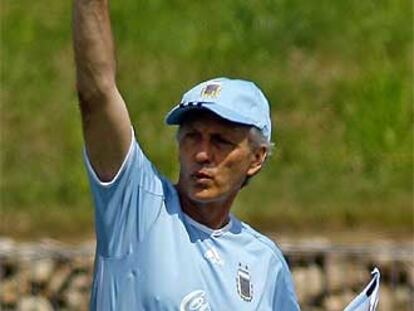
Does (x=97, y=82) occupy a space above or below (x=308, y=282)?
above

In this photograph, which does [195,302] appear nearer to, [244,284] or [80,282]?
[244,284]

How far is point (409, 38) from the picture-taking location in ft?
37.1

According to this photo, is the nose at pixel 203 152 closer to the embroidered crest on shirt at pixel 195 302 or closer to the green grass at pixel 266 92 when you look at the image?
the embroidered crest on shirt at pixel 195 302

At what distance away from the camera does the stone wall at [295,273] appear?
8188 mm

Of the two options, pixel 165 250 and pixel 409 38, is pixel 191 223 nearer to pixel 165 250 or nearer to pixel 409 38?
pixel 165 250

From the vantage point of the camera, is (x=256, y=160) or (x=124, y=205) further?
(x=256, y=160)

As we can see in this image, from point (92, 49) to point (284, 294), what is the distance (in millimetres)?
828

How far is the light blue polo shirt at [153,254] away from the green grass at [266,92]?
5.38 m

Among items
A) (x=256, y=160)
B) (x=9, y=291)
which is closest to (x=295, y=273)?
(x=9, y=291)

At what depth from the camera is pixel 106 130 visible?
352 centimetres

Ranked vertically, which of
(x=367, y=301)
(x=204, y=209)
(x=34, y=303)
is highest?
(x=204, y=209)

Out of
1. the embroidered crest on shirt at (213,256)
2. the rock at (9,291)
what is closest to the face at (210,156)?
the embroidered crest on shirt at (213,256)

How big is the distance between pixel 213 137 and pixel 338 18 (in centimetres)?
786

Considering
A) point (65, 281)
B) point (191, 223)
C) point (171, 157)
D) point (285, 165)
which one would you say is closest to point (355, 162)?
point (285, 165)
